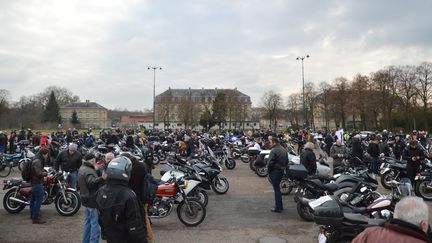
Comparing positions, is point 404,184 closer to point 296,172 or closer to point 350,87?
point 296,172

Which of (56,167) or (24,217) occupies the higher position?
(56,167)

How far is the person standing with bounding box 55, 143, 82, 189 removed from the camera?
9094mm

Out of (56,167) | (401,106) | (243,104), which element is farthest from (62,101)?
(56,167)

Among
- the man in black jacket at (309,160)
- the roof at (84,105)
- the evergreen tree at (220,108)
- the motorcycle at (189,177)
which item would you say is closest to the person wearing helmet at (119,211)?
the motorcycle at (189,177)

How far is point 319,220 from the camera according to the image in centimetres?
469

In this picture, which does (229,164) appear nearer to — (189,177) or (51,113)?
(189,177)

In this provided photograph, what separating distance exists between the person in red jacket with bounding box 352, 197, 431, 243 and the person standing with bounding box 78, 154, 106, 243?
4216mm

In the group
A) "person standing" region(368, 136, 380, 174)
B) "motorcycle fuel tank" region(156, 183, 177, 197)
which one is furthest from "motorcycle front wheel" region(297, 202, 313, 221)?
"person standing" region(368, 136, 380, 174)

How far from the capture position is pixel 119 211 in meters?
3.57

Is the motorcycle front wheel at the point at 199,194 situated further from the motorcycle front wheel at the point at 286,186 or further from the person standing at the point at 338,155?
the person standing at the point at 338,155

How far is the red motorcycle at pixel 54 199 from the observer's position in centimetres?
842

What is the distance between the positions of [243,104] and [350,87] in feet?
82.4

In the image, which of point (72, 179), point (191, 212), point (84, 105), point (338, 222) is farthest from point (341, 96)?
point (84, 105)

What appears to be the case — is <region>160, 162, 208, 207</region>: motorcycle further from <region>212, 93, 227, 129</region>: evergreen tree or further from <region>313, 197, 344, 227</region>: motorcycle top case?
<region>212, 93, 227, 129</region>: evergreen tree
